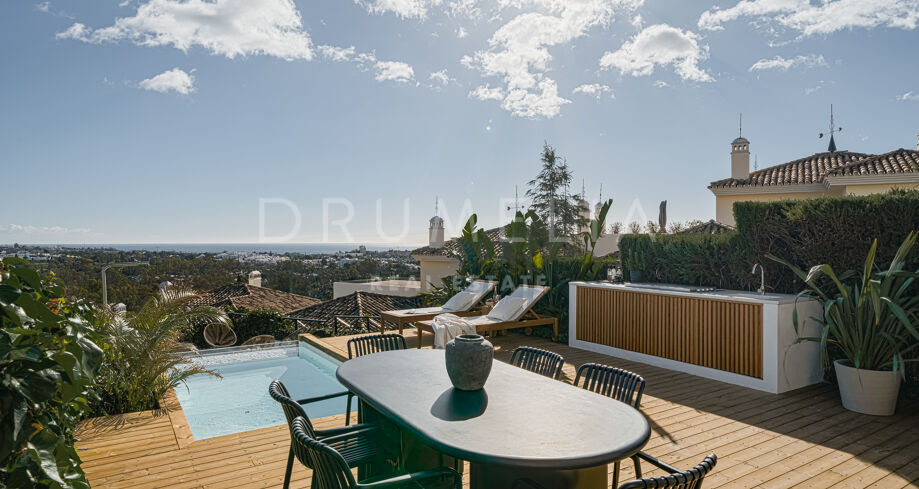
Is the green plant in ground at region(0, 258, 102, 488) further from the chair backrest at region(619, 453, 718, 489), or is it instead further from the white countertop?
the white countertop

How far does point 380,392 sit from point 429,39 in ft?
30.1

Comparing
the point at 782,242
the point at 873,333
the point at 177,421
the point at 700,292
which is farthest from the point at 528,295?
the point at 177,421

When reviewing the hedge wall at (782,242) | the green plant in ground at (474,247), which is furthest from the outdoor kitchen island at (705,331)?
the green plant in ground at (474,247)

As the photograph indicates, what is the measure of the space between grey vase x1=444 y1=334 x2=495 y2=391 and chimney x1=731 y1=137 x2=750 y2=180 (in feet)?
60.4

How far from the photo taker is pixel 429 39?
10.4 m

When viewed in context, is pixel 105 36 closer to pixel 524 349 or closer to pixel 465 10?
pixel 465 10

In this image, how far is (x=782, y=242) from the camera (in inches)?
238

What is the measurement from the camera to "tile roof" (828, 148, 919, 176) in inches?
447

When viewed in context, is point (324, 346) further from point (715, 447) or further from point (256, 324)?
point (715, 447)

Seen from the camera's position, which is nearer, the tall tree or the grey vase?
the grey vase

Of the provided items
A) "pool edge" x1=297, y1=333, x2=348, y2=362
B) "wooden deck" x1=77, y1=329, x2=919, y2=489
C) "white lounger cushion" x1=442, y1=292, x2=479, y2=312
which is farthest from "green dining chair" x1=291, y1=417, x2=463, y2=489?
"white lounger cushion" x1=442, y1=292, x2=479, y2=312

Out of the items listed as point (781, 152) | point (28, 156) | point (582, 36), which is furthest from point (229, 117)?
point (781, 152)

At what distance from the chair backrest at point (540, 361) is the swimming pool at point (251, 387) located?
8.77 ft

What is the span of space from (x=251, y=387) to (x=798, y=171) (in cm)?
1707
